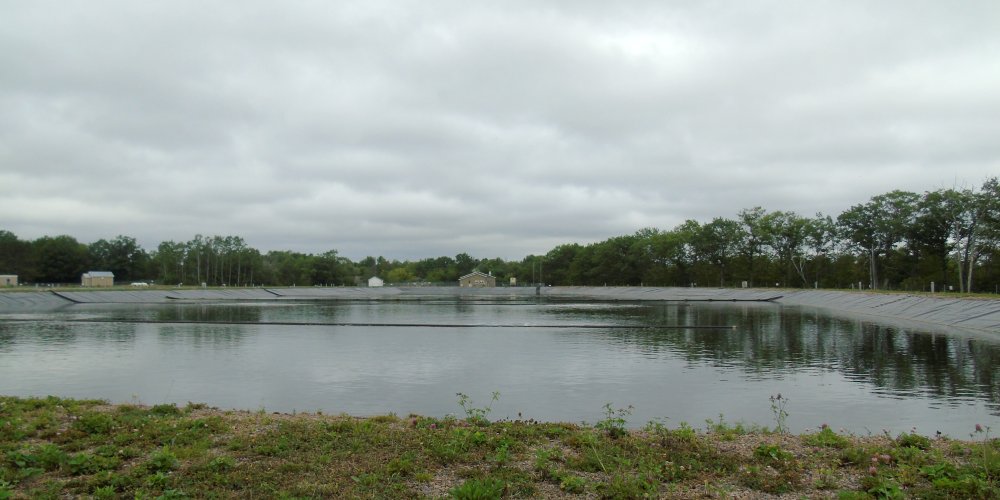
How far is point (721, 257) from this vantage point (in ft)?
362

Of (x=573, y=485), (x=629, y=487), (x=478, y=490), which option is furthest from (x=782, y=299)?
(x=478, y=490)

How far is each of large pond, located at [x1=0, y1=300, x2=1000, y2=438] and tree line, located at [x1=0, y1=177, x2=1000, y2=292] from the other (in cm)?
4287

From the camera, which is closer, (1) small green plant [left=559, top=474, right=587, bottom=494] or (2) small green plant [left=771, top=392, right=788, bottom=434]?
(1) small green plant [left=559, top=474, right=587, bottom=494]


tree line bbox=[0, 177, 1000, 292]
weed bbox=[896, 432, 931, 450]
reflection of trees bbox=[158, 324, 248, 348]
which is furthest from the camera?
tree line bbox=[0, 177, 1000, 292]

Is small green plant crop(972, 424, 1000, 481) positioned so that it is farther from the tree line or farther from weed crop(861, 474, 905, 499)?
the tree line

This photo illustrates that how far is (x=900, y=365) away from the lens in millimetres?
19984

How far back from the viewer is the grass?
22.6 ft

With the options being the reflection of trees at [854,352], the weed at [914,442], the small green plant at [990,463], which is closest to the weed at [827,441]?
the weed at [914,442]

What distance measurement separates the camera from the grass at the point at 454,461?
6.89 metres

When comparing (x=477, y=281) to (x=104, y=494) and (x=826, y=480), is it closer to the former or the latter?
(x=826, y=480)

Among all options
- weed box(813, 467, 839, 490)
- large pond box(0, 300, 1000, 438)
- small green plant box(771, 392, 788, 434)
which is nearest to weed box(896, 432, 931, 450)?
weed box(813, 467, 839, 490)

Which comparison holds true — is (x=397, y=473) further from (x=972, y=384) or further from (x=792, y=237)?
(x=792, y=237)

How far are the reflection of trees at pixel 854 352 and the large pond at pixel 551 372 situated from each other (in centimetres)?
7

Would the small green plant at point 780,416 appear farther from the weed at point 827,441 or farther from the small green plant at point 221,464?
the small green plant at point 221,464
